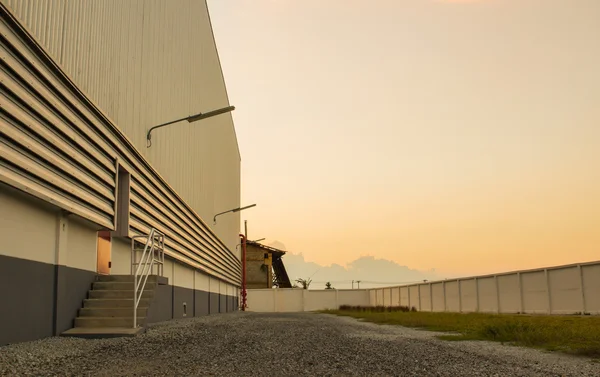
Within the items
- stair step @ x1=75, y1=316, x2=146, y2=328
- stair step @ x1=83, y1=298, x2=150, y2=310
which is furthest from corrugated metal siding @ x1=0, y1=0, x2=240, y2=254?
stair step @ x1=75, y1=316, x2=146, y2=328

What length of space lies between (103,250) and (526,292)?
53.3ft

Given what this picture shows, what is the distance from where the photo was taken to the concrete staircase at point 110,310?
8977 millimetres

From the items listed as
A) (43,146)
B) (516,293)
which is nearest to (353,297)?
(516,293)

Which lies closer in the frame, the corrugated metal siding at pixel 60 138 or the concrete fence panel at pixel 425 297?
the corrugated metal siding at pixel 60 138

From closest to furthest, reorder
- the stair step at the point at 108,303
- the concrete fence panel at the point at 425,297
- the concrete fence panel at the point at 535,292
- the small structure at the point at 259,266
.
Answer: the stair step at the point at 108,303 < the concrete fence panel at the point at 535,292 < the concrete fence panel at the point at 425,297 < the small structure at the point at 259,266

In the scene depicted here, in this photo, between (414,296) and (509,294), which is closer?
(509,294)

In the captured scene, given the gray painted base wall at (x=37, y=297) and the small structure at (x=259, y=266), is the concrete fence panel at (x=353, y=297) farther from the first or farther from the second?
the gray painted base wall at (x=37, y=297)

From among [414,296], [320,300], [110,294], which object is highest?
[110,294]

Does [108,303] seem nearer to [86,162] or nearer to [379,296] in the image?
[86,162]

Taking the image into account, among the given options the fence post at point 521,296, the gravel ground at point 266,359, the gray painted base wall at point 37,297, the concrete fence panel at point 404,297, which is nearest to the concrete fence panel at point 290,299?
the concrete fence panel at point 404,297

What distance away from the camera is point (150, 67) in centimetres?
1465

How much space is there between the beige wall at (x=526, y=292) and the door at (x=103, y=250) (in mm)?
14189

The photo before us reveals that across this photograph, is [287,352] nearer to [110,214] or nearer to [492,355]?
[492,355]

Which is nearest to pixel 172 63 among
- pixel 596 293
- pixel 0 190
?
pixel 0 190
